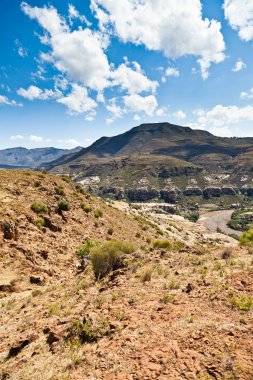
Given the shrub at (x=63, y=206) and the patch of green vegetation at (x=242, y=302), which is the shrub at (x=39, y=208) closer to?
the shrub at (x=63, y=206)

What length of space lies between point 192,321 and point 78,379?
4265 mm

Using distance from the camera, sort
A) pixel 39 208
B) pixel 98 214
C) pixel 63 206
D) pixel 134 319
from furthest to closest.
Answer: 1. pixel 98 214
2. pixel 63 206
3. pixel 39 208
4. pixel 134 319

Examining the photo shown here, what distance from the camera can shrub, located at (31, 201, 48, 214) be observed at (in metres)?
35.2

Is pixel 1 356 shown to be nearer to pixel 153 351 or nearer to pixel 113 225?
pixel 153 351

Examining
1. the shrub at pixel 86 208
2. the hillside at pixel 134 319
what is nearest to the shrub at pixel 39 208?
the shrub at pixel 86 208

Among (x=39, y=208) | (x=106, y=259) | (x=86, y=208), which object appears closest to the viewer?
(x=106, y=259)

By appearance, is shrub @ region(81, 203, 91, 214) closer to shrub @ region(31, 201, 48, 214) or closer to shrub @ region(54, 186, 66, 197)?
shrub @ region(54, 186, 66, 197)

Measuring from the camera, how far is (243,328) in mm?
9398

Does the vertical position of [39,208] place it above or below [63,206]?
above

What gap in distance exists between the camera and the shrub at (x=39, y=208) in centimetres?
3516

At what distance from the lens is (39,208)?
1391 inches

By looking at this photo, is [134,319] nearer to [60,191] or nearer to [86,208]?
[86,208]

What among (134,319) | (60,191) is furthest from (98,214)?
(134,319)

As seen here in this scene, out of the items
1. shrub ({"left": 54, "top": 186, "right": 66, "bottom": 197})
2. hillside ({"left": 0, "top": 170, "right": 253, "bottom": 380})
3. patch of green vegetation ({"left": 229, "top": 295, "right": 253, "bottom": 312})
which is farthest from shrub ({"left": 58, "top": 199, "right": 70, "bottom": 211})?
patch of green vegetation ({"left": 229, "top": 295, "right": 253, "bottom": 312})
